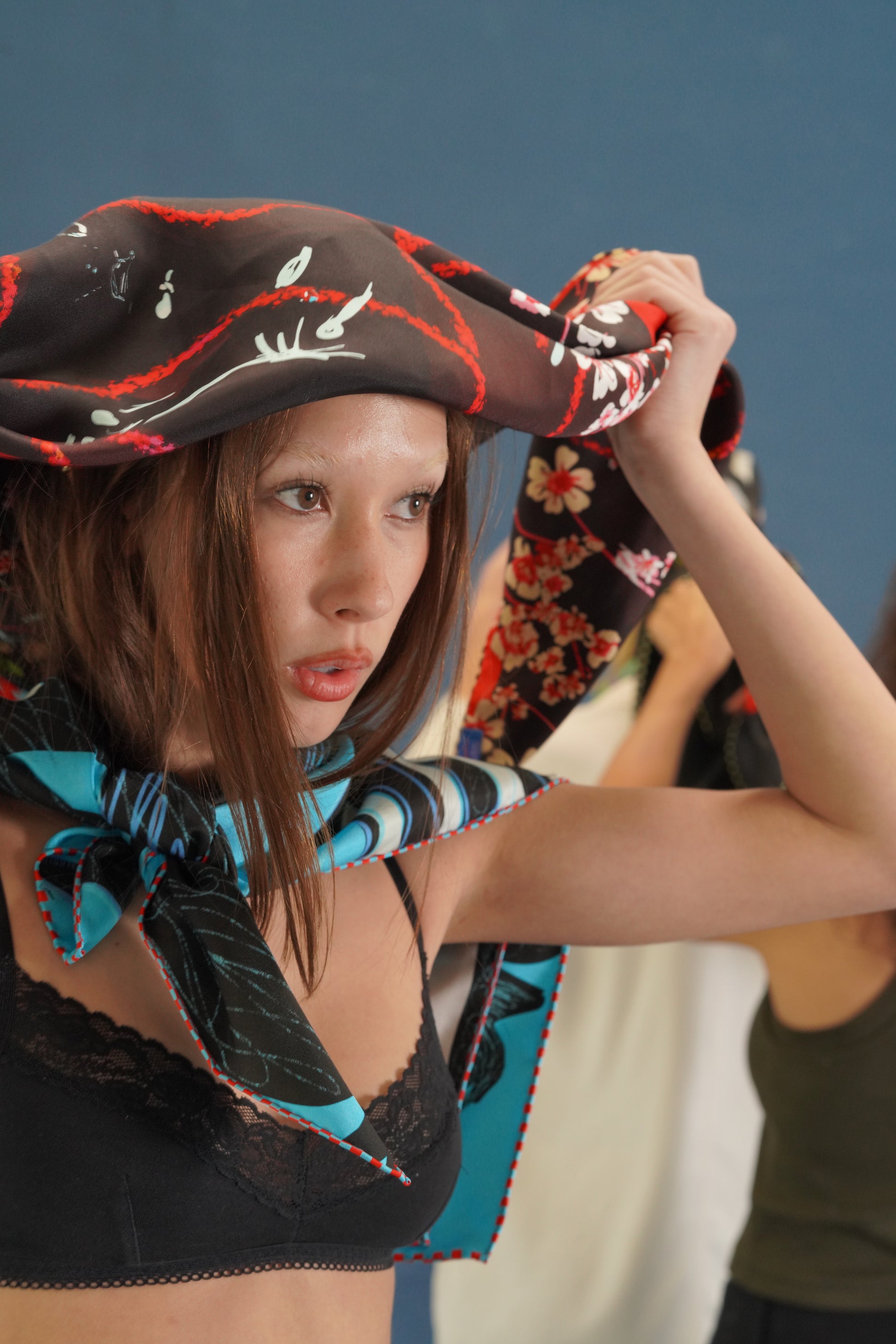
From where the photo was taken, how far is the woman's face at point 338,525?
1.79 ft

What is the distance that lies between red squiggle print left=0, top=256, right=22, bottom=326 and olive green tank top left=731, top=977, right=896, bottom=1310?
0.99m

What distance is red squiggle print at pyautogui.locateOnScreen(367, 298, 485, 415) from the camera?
1.73 feet

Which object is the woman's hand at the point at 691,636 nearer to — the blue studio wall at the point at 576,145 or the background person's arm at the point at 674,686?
the background person's arm at the point at 674,686

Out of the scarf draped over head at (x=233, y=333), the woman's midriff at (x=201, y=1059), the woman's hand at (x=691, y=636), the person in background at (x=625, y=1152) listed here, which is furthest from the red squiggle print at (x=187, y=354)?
the person in background at (x=625, y=1152)

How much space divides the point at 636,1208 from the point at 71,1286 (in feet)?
3.66

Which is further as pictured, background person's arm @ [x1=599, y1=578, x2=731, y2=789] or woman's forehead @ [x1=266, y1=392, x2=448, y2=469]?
background person's arm @ [x1=599, y1=578, x2=731, y2=789]

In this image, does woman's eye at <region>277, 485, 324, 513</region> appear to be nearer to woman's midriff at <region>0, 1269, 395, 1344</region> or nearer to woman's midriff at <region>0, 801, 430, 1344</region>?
woman's midriff at <region>0, 801, 430, 1344</region>

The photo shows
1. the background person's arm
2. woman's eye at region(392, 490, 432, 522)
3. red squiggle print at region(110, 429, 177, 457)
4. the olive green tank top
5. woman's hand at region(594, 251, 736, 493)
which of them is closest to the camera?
red squiggle print at region(110, 429, 177, 457)

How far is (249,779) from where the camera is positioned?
586 mm

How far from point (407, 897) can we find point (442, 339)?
0.38 metres

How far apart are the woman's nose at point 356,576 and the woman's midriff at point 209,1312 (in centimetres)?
38

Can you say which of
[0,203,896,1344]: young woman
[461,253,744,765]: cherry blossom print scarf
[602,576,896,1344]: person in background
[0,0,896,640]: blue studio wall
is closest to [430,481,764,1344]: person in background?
[602,576,896,1344]: person in background

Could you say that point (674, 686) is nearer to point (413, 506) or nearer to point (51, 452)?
point (413, 506)

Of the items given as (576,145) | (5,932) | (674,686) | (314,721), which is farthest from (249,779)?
(576,145)
